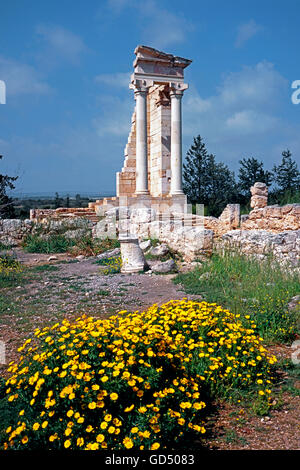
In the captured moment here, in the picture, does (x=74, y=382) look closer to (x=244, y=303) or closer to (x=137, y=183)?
(x=244, y=303)

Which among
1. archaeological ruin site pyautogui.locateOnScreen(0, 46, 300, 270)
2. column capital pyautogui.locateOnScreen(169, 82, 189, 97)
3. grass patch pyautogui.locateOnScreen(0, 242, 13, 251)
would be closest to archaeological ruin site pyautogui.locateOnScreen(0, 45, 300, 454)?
archaeological ruin site pyautogui.locateOnScreen(0, 46, 300, 270)

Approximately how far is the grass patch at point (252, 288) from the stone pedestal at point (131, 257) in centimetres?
147

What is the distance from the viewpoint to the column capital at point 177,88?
1864 centimetres

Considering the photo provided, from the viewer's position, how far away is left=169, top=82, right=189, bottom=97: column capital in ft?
61.2

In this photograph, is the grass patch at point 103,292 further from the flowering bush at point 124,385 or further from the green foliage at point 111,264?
the flowering bush at point 124,385

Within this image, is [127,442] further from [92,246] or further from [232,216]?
[92,246]

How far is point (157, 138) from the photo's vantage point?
19922 millimetres

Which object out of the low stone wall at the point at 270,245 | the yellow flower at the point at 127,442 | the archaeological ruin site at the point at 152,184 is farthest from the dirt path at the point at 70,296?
the archaeological ruin site at the point at 152,184

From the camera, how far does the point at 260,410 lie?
328 centimetres

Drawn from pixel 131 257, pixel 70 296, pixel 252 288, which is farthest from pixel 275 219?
pixel 70 296

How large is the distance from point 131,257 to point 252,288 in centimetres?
418

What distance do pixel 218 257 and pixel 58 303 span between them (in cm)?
411

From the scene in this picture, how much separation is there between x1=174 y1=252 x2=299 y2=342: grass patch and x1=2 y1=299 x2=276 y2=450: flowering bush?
858 mm

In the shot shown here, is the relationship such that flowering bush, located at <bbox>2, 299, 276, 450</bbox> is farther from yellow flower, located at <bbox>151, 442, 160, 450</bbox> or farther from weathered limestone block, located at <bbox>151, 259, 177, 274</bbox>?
weathered limestone block, located at <bbox>151, 259, 177, 274</bbox>
